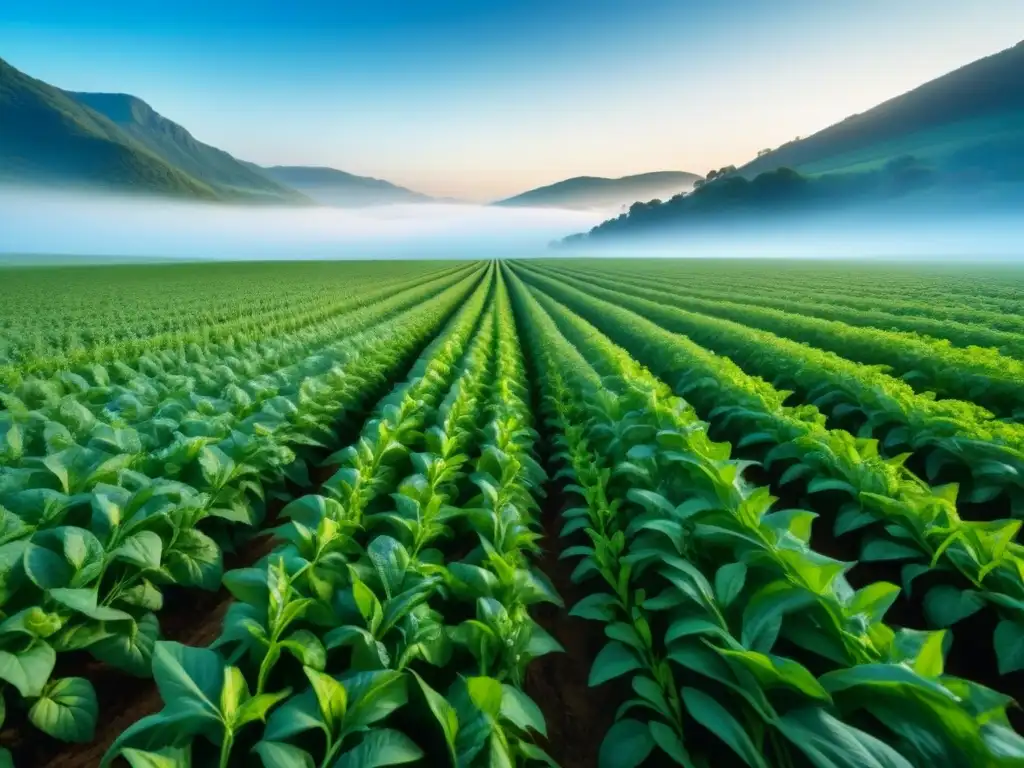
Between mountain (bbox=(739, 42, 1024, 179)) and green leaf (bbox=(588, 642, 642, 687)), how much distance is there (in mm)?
198990

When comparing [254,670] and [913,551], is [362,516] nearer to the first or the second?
[254,670]

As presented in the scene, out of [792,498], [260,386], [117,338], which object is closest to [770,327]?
[792,498]

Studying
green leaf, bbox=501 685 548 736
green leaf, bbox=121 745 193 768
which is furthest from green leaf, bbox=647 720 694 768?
green leaf, bbox=121 745 193 768

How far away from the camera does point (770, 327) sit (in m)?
13.0

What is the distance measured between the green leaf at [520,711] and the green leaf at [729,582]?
0.89 m

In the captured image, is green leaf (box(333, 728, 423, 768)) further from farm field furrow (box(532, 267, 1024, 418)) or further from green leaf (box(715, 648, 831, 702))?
farm field furrow (box(532, 267, 1024, 418))

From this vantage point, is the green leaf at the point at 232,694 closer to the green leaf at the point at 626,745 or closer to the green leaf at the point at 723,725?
the green leaf at the point at 626,745

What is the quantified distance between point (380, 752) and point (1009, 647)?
2.66 meters

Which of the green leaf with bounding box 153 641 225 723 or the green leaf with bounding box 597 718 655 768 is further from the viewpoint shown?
the green leaf with bounding box 597 718 655 768

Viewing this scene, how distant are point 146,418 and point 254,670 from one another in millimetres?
3540

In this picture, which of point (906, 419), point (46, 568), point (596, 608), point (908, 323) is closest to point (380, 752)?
point (596, 608)

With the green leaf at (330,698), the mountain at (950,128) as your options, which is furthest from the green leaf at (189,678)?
the mountain at (950,128)

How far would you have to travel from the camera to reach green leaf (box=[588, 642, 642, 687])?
6.60 ft

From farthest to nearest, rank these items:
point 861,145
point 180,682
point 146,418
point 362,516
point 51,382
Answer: point 861,145 → point 51,382 → point 146,418 → point 362,516 → point 180,682
